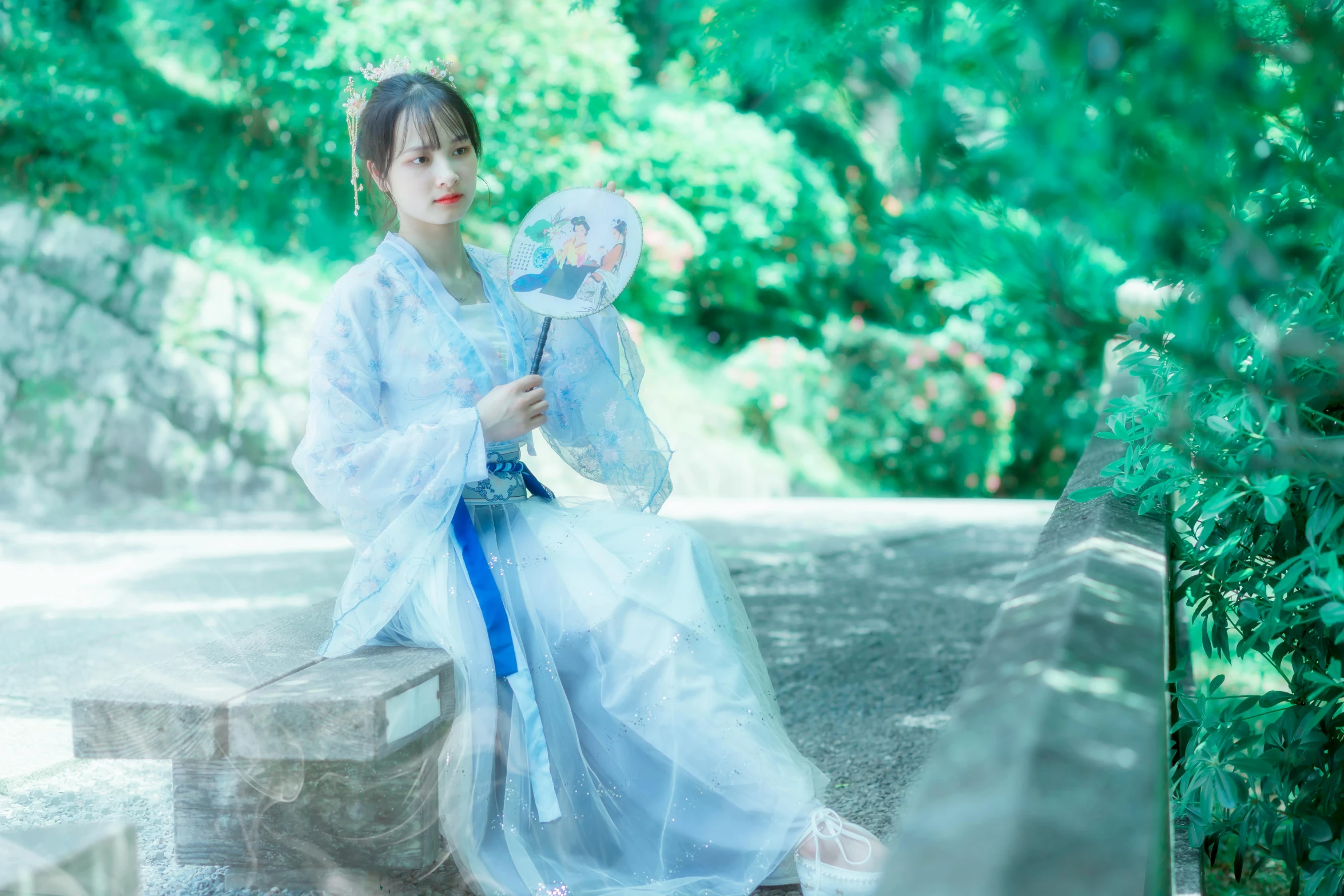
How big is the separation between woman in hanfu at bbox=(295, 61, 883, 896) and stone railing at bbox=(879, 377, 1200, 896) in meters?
0.73

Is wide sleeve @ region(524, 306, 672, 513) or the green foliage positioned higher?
the green foliage

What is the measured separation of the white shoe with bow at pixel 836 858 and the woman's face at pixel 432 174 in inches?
49.8

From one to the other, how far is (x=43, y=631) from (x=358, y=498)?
8.04ft

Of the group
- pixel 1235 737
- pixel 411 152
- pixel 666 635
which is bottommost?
pixel 1235 737

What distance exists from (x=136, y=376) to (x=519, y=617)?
564 cm

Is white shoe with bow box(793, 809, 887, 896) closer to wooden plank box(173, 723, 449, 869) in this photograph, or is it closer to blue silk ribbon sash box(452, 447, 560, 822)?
blue silk ribbon sash box(452, 447, 560, 822)

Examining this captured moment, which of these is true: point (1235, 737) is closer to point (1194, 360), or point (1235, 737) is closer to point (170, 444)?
point (1194, 360)

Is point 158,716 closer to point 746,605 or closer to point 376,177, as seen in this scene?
point 376,177

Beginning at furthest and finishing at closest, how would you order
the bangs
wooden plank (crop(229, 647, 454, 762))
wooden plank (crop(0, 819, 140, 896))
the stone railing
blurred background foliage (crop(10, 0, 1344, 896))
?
the bangs
wooden plank (crop(229, 647, 454, 762))
wooden plank (crop(0, 819, 140, 896))
blurred background foliage (crop(10, 0, 1344, 896))
the stone railing

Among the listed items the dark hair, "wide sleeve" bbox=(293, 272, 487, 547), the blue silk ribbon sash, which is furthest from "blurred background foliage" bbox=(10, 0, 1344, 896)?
the blue silk ribbon sash

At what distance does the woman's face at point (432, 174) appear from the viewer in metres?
2.20

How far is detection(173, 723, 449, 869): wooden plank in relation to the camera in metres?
1.89

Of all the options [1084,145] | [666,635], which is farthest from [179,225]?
[1084,145]

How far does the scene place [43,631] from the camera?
3.89 meters
